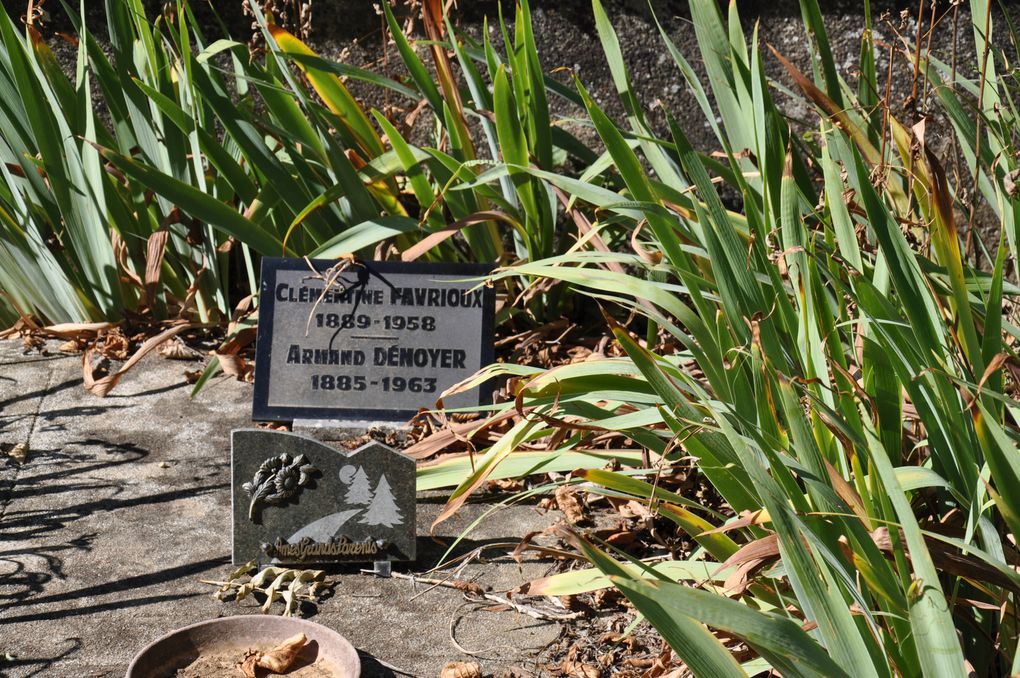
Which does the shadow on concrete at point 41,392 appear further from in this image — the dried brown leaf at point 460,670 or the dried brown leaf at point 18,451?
the dried brown leaf at point 460,670

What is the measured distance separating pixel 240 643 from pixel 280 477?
27 centimetres

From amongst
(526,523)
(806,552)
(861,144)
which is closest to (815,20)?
(861,144)

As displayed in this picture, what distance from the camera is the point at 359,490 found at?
5.31 feet

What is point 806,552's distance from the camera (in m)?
0.96

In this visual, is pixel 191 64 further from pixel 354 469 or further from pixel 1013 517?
pixel 1013 517

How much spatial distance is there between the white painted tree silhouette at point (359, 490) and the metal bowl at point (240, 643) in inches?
9.3

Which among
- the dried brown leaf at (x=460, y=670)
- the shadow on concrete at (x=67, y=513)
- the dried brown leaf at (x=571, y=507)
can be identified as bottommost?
the dried brown leaf at (x=460, y=670)

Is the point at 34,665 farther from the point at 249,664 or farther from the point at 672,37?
the point at 672,37

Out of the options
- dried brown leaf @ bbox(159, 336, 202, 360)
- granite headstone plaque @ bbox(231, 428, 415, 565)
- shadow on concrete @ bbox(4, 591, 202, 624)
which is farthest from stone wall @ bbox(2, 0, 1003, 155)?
shadow on concrete @ bbox(4, 591, 202, 624)

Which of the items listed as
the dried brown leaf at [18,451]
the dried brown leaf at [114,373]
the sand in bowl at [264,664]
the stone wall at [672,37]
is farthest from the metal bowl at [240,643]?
the stone wall at [672,37]

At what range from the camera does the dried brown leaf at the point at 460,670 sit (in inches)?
53.3

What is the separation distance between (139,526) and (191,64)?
1029mm

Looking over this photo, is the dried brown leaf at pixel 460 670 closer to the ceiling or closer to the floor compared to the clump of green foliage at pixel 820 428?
closer to the floor

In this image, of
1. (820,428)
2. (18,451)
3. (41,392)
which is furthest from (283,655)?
(41,392)
